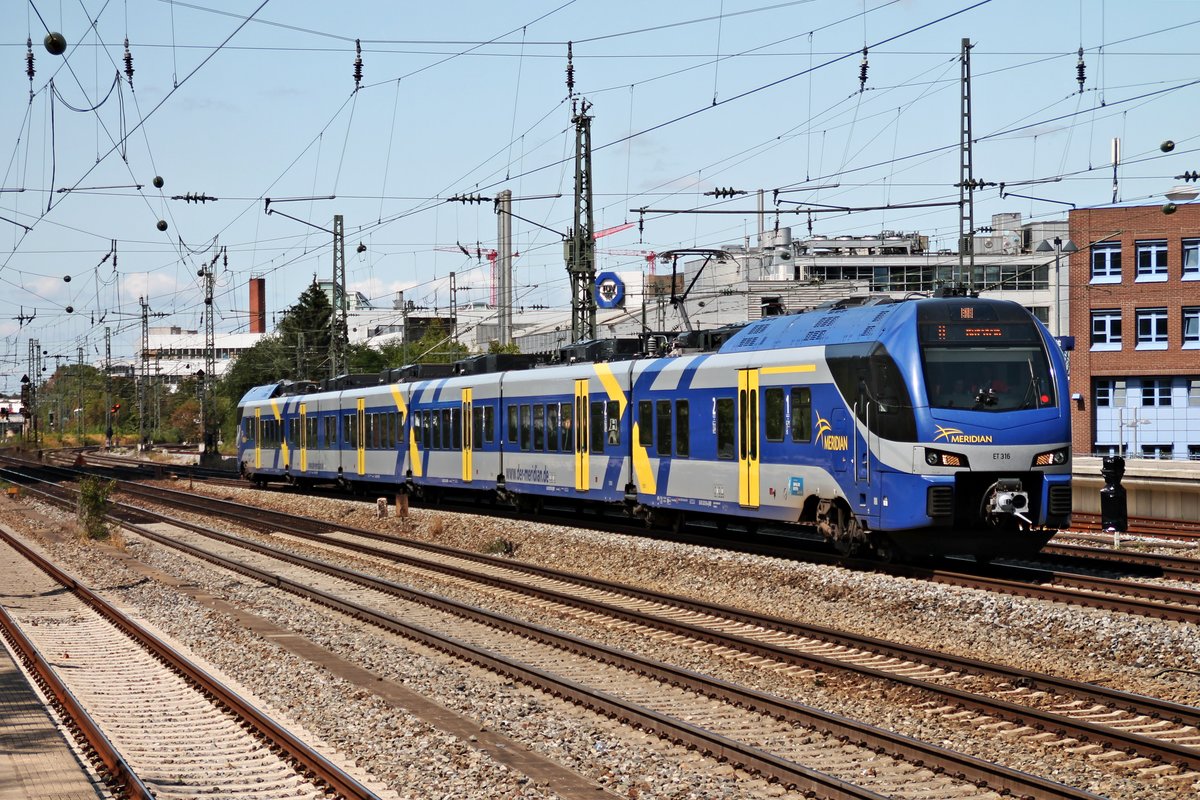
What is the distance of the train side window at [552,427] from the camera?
27328 mm

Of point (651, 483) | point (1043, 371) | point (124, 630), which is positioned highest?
point (1043, 371)

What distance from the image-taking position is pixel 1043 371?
57.3ft

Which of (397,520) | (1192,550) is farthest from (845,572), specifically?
(397,520)

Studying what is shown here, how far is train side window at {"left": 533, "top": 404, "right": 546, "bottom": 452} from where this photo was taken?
27.8 m

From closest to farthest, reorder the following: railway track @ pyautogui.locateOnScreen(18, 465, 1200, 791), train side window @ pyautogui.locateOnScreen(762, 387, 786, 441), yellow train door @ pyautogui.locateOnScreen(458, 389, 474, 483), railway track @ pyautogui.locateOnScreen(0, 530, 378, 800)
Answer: railway track @ pyautogui.locateOnScreen(0, 530, 378, 800)
railway track @ pyautogui.locateOnScreen(18, 465, 1200, 791)
train side window @ pyautogui.locateOnScreen(762, 387, 786, 441)
yellow train door @ pyautogui.locateOnScreen(458, 389, 474, 483)

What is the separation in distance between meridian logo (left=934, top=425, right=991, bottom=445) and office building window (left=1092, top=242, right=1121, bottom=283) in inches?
1833

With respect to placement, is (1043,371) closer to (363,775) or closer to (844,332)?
(844,332)

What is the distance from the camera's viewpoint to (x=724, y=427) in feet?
69.4

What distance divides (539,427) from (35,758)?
62.4 ft

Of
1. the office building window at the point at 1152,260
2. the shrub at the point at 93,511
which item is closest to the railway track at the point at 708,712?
the shrub at the point at 93,511

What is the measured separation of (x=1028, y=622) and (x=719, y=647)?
321cm

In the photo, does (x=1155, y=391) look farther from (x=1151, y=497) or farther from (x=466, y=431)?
(x=466, y=431)

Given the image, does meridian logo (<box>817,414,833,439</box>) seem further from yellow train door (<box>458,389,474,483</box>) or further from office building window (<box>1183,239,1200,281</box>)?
office building window (<box>1183,239,1200,281</box>)

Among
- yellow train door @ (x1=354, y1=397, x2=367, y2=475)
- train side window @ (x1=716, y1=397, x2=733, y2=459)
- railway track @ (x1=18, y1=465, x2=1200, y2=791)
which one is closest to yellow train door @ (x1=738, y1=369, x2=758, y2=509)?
train side window @ (x1=716, y1=397, x2=733, y2=459)
